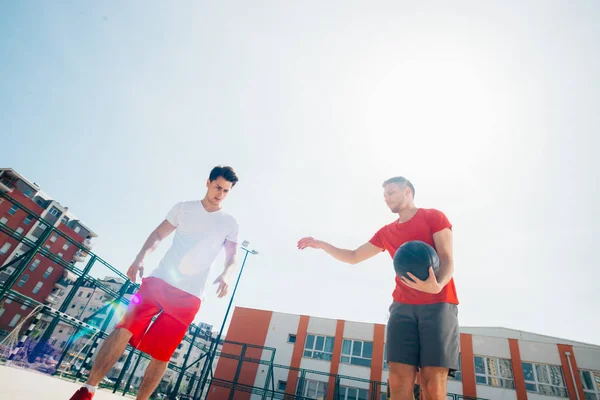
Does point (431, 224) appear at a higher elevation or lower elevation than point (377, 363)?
lower

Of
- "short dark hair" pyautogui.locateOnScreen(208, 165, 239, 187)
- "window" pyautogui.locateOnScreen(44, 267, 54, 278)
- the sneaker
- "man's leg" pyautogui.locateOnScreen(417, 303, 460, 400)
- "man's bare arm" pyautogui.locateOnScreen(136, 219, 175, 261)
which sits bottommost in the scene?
the sneaker

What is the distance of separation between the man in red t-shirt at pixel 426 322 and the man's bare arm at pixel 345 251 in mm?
392

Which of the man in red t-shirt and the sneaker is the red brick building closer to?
the sneaker

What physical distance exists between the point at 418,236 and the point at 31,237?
50.1 m

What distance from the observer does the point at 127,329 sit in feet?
6.69

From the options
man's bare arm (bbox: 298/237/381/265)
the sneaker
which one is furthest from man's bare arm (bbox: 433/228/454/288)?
the sneaker

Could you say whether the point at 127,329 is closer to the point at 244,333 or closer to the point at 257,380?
the point at 257,380

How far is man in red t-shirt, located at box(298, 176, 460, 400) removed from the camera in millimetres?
1857

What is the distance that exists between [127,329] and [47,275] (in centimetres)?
5238

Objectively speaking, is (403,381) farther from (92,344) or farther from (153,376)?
(92,344)

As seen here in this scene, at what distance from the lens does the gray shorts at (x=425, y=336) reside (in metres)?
1.86

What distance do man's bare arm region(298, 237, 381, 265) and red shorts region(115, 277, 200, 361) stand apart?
1.28m

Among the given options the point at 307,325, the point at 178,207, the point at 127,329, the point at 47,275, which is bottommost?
the point at 127,329

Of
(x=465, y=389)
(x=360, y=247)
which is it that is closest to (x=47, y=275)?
(x=465, y=389)
